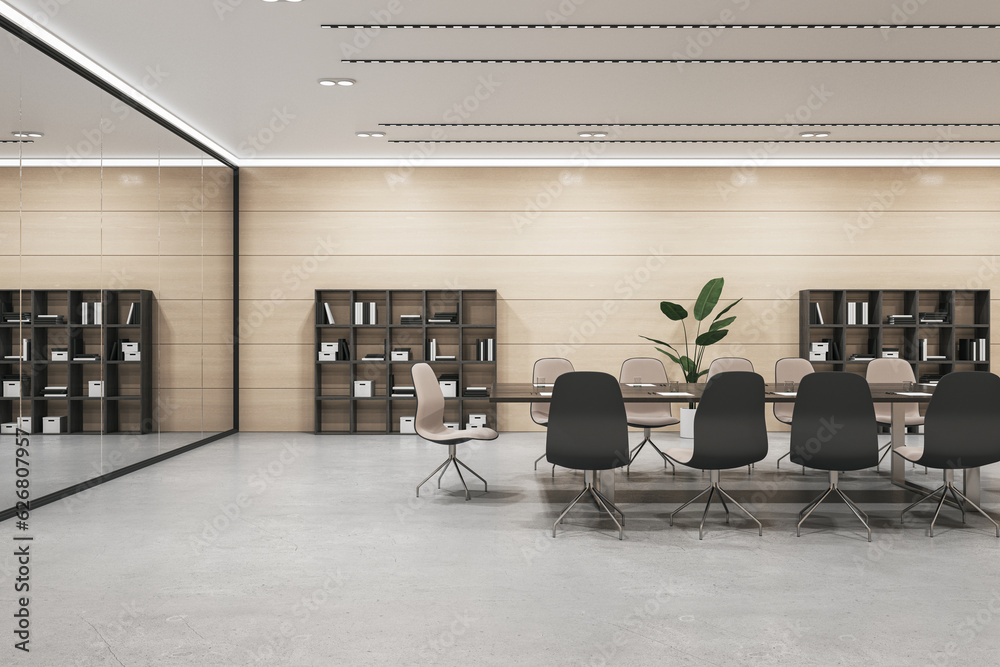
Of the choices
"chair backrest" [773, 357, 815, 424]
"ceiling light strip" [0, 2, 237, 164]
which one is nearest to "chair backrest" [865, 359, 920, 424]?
"chair backrest" [773, 357, 815, 424]

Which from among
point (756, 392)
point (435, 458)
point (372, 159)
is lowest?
point (435, 458)

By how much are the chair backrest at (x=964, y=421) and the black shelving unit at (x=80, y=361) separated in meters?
5.45

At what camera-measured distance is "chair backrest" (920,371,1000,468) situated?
4.09m

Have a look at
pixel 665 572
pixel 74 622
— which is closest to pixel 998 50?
pixel 665 572

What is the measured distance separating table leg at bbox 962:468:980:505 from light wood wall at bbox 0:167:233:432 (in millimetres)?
6102

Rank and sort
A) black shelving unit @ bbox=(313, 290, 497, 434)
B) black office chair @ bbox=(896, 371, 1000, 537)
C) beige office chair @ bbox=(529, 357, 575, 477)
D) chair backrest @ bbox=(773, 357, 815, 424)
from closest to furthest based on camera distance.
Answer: black office chair @ bbox=(896, 371, 1000, 537), beige office chair @ bbox=(529, 357, 575, 477), chair backrest @ bbox=(773, 357, 815, 424), black shelving unit @ bbox=(313, 290, 497, 434)

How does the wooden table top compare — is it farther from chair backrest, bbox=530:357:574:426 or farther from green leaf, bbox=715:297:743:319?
green leaf, bbox=715:297:743:319

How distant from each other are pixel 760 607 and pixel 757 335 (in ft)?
19.3

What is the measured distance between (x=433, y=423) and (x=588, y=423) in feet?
5.37

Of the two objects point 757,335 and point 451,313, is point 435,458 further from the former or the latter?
point 757,335

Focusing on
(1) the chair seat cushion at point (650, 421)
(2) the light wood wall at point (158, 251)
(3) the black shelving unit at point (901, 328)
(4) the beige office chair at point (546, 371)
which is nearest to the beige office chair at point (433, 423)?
(4) the beige office chair at point (546, 371)

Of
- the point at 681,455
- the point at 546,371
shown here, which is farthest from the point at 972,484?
the point at 546,371

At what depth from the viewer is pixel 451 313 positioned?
8.24 m

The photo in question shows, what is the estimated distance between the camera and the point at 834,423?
4156 millimetres
